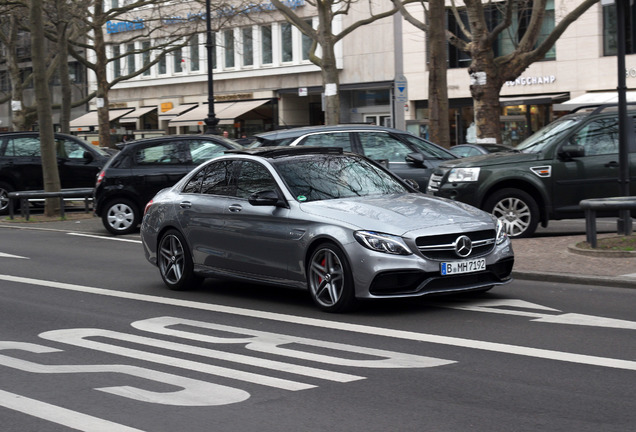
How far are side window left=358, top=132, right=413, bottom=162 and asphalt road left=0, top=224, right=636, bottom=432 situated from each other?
6295 mm

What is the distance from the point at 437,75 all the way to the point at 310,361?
16240 mm

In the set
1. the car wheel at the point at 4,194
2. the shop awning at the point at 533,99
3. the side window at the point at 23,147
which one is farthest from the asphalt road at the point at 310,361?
the shop awning at the point at 533,99

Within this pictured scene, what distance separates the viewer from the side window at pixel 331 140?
17578 millimetres

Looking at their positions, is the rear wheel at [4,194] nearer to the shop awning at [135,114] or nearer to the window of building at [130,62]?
the shop awning at [135,114]

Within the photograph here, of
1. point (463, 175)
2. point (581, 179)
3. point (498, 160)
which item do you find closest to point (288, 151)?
point (463, 175)

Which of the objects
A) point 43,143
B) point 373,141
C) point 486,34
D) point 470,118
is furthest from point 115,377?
point 470,118

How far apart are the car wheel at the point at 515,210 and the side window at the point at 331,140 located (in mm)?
3216

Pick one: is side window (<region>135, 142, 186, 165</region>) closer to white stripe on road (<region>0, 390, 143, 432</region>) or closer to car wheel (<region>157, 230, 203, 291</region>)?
car wheel (<region>157, 230, 203, 291</region>)

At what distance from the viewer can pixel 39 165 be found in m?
25.5

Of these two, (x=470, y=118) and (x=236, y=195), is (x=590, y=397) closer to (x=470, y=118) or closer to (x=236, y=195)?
(x=236, y=195)

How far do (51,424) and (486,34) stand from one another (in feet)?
70.1

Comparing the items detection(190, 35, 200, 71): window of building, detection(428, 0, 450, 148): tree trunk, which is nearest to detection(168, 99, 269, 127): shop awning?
detection(190, 35, 200, 71): window of building

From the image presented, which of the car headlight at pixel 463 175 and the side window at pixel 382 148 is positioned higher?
the side window at pixel 382 148

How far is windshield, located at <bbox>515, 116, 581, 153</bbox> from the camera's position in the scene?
15.4 metres
